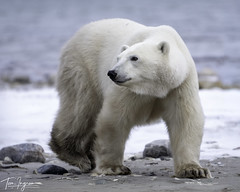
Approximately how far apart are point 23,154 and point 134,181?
182cm

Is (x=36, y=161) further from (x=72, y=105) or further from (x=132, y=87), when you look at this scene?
(x=132, y=87)

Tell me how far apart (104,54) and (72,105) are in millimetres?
564

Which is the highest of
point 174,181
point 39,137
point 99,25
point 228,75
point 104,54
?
point 228,75

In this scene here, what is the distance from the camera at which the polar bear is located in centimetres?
430

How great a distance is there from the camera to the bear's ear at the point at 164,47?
4293mm

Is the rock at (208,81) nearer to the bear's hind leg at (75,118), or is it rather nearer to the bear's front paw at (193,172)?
the bear's hind leg at (75,118)

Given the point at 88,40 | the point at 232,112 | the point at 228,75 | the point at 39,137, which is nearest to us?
the point at 88,40

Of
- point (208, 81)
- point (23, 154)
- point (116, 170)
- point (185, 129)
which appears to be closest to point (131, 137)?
point (23, 154)

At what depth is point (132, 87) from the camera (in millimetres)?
4309

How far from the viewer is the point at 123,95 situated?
4500 mm

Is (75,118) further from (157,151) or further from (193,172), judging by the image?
(193,172)

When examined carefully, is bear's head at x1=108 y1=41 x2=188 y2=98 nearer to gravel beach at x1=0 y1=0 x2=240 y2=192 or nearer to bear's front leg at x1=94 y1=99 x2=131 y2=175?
bear's front leg at x1=94 y1=99 x2=131 y2=175

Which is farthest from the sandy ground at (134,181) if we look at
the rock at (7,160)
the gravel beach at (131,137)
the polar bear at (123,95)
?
the rock at (7,160)

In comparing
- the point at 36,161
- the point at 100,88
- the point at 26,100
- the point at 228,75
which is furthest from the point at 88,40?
the point at 228,75
